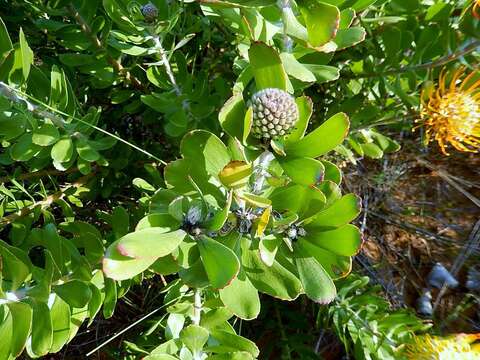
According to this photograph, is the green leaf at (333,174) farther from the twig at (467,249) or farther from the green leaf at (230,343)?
the twig at (467,249)

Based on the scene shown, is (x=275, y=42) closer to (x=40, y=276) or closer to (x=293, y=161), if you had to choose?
(x=293, y=161)

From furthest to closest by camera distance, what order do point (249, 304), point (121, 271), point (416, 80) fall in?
1. point (416, 80)
2. point (249, 304)
3. point (121, 271)

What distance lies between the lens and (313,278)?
1.03 metres

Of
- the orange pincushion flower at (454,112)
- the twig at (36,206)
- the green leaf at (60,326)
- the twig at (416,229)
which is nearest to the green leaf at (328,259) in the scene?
the green leaf at (60,326)

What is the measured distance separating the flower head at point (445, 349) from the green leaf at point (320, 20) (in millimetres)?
1048

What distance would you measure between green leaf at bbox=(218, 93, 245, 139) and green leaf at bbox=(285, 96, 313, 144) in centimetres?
11

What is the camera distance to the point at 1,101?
1.26 m

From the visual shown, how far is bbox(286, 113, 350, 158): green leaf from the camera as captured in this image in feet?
3.18

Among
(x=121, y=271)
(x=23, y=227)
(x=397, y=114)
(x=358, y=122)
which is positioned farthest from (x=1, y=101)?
(x=397, y=114)

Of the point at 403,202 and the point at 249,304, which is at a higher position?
the point at 249,304

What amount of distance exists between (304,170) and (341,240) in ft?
0.50

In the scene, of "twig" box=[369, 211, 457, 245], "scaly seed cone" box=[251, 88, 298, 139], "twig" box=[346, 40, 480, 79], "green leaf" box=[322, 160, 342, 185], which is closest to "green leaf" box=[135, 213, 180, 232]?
"scaly seed cone" box=[251, 88, 298, 139]

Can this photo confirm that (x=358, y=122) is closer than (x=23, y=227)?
No

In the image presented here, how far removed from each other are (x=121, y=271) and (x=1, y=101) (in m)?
0.65
